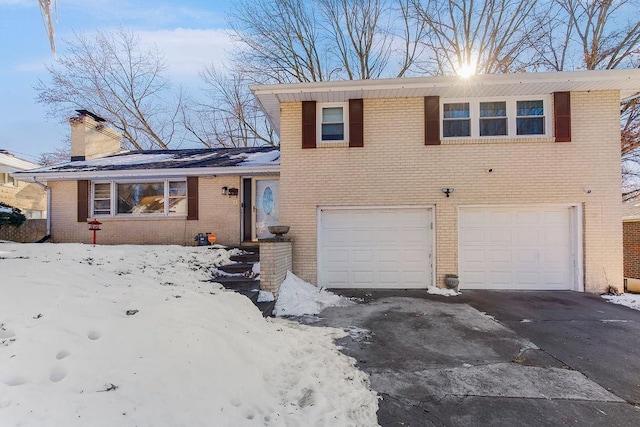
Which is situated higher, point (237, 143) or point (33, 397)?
point (237, 143)

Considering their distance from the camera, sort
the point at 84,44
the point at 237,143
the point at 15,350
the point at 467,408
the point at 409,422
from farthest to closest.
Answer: the point at 237,143 → the point at 84,44 → the point at 467,408 → the point at 409,422 → the point at 15,350

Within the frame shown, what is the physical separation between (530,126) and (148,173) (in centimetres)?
→ 1149

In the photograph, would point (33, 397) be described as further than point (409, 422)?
No

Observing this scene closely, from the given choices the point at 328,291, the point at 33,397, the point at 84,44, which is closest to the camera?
the point at 33,397

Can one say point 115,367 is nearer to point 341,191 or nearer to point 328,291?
point 328,291

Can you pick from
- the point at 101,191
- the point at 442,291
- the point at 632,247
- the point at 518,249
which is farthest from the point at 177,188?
the point at 632,247

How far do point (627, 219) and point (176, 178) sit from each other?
14.6m

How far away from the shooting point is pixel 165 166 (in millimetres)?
10789

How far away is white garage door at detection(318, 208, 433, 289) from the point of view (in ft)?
27.3

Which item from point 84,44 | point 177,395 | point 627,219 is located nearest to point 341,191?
point 177,395

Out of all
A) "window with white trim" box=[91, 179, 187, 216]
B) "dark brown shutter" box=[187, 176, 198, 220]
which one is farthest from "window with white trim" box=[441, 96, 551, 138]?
"window with white trim" box=[91, 179, 187, 216]

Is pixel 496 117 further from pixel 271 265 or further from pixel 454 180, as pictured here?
pixel 271 265

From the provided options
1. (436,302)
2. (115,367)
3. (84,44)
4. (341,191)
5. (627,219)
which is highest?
(84,44)

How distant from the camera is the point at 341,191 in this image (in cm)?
841
